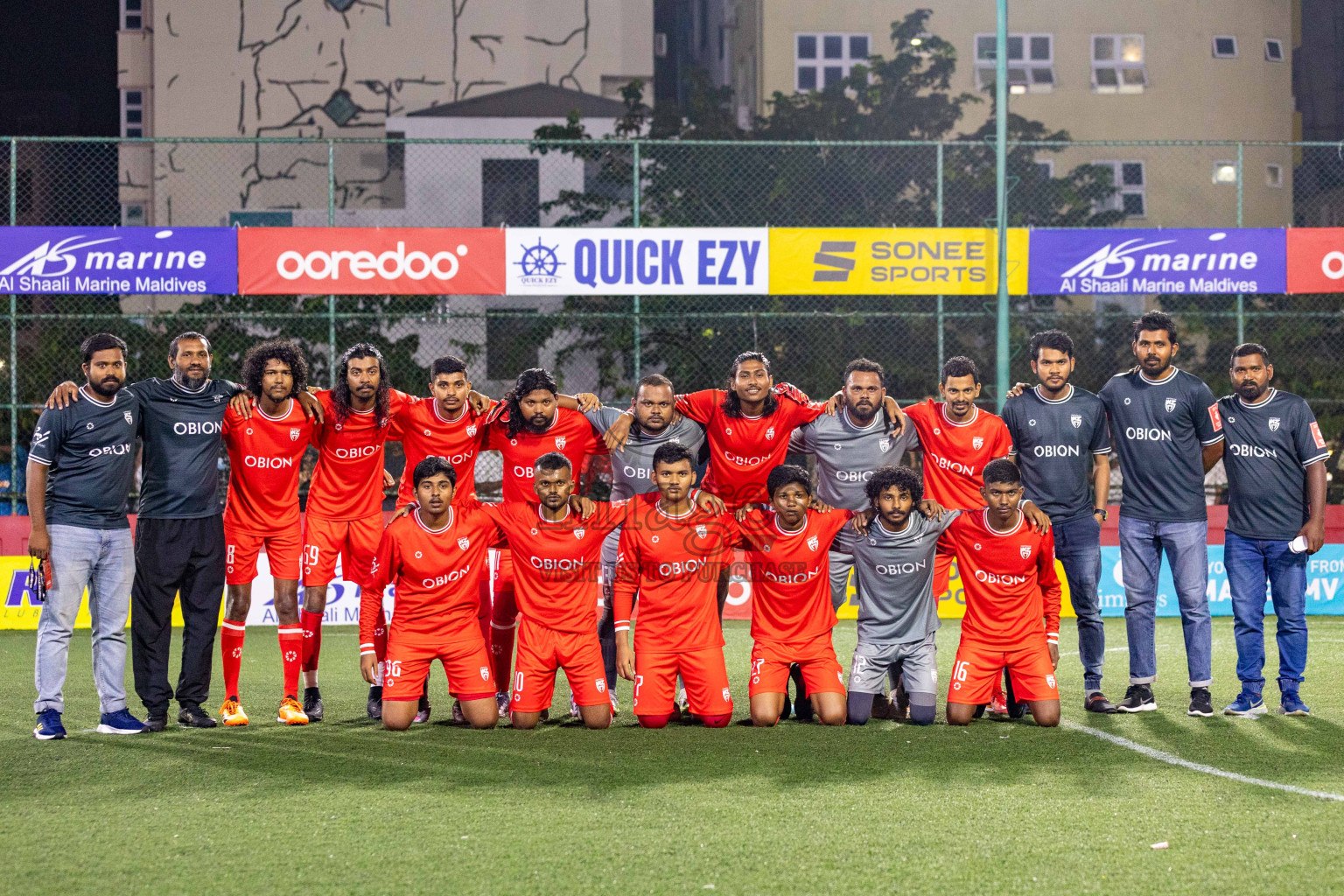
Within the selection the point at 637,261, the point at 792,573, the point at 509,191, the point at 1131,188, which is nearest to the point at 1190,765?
the point at 792,573

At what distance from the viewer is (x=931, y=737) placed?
6.47m

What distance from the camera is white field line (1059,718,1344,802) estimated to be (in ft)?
16.9

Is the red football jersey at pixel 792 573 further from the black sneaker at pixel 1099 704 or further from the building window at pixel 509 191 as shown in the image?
the building window at pixel 509 191

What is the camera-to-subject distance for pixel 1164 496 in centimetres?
722

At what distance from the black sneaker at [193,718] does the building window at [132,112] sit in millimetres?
27559

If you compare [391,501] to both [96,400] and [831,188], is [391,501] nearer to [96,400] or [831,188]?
[831,188]

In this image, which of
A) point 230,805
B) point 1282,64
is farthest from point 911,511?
point 1282,64

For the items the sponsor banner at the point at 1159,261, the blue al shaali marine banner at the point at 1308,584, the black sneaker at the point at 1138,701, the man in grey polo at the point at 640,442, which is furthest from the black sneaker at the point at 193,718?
the sponsor banner at the point at 1159,261

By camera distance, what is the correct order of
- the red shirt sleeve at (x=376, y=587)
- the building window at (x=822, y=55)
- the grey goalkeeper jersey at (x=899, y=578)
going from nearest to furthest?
the red shirt sleeve at (x=376, y=587), the grey goalkeeper jersey at (x=899, y=578), the building window at (x=822, y=55)

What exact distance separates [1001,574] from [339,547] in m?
3.67

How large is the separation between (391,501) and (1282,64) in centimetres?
2067

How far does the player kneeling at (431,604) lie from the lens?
6.73 m

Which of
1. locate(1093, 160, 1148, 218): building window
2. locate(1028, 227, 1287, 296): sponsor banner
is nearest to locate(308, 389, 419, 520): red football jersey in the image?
locate(1028, 227, 1287, 296): sponsor banner

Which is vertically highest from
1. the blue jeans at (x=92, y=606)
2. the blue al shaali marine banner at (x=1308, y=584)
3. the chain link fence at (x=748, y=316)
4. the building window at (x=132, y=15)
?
the building window at (x=132, y=15)
